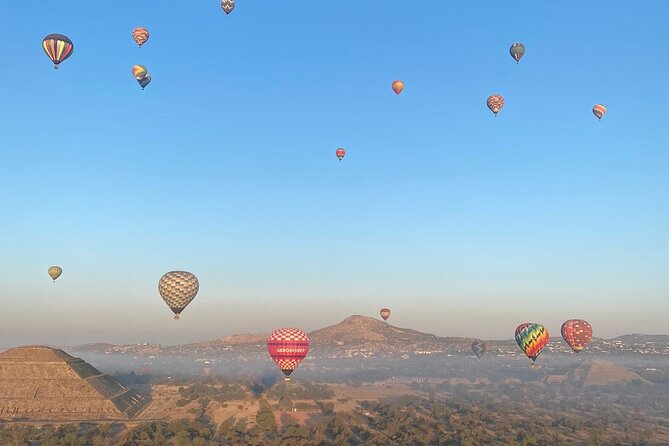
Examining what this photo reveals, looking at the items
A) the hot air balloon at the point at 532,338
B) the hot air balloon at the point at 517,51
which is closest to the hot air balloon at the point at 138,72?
the hot air balloon at the point at 517,51

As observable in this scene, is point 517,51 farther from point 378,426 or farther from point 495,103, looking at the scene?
point 378,426

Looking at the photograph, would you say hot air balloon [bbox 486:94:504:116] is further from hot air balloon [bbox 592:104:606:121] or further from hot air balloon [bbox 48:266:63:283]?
hot air balloon [bbox 48:266:63:283]

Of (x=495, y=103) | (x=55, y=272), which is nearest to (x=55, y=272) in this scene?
(x=55, y=272)

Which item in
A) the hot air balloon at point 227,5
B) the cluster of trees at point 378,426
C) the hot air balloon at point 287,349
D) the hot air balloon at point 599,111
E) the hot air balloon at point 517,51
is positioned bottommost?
the cluster of trees at point 378,426

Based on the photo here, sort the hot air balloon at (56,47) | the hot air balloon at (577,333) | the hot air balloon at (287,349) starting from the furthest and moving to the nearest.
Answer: the hot air balloon at (577,333), the hot air balloon at (287,349), the hot air balloon at (56,47)

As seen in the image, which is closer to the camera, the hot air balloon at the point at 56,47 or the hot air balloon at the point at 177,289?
the hot air balloon at the point at 56,47

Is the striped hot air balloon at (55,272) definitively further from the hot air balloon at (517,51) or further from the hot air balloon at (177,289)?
the hot air balloon at (517,51)

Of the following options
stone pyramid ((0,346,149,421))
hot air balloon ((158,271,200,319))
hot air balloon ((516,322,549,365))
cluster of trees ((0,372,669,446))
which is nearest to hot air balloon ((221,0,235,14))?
hot air balloon ((158,271,200,319))
